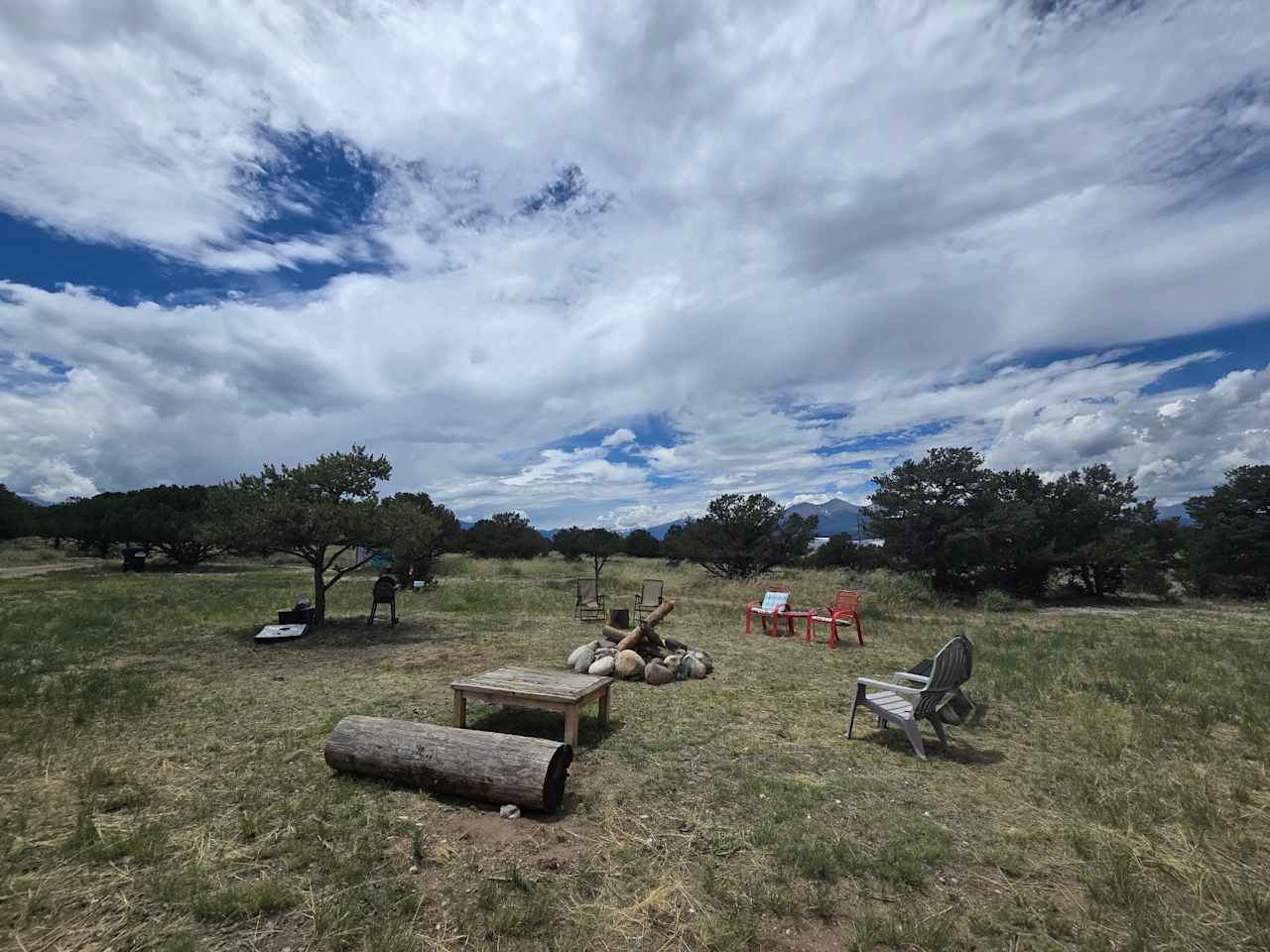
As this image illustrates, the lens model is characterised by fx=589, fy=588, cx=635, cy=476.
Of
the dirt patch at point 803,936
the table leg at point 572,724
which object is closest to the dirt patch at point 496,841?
the table leg at point 572,724

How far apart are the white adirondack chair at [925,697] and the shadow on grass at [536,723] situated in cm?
240

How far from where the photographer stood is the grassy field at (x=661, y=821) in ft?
9.23

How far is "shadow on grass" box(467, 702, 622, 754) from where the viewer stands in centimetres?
556

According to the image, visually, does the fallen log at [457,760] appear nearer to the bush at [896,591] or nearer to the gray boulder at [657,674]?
the gray boulder at [657,674]

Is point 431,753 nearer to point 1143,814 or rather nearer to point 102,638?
point 1143,814

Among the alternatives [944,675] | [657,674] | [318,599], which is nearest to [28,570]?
[318,599]

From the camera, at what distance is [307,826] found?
3.61 m

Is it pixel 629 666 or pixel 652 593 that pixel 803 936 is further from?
pixel 652 593

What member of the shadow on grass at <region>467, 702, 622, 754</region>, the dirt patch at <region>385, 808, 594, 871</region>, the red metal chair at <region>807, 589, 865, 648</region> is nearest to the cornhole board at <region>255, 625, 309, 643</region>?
the shadow on grass at <region>467, 702, 622, 754</region>

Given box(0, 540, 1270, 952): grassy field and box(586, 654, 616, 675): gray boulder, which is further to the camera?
box(586, 654, 616, 675): gray boulder

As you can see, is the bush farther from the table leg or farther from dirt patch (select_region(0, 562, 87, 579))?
dirt patch (select_region(0, 562, 87, 579))

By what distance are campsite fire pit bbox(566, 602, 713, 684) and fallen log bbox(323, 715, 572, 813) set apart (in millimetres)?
3579

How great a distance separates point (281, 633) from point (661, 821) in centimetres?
866

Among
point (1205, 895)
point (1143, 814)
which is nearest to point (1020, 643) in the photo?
point (1143, 814)
